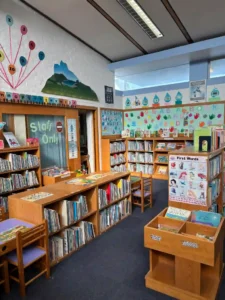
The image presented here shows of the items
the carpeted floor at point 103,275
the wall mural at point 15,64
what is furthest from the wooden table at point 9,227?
the wall mural at point 15,64

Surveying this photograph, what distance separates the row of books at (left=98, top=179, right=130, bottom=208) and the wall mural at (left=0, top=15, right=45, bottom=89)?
96.0 inches

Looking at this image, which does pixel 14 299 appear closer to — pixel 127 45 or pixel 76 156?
pixel 76 156

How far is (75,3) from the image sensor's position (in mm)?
3771

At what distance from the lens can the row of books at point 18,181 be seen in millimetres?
3346

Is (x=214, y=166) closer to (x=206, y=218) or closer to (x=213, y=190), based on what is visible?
(x=213, y=190)

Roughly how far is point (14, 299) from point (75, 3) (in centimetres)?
428

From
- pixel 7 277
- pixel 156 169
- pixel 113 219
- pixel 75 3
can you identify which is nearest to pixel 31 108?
pixel 75 3

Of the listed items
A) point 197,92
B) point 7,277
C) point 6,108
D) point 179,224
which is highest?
point 197,92

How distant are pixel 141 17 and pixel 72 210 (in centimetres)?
365

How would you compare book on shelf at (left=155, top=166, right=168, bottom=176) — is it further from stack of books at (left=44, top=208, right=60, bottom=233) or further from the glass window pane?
stack of books at (left=44, top=208, right=60, bottom=233)

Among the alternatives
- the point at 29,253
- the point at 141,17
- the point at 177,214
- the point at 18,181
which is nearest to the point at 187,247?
the point at 177,214

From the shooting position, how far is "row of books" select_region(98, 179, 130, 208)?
308cm

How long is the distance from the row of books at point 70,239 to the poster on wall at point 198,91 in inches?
175

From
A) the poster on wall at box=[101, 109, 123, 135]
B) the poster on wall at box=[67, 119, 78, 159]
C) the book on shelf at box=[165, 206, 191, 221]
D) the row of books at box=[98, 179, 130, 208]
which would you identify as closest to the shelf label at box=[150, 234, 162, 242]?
the book on shelf at box=[165, 206, 191, 221]
